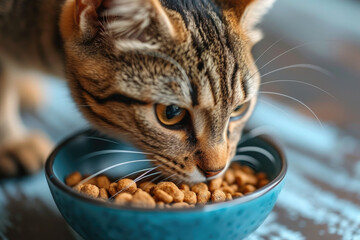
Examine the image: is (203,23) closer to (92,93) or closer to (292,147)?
(92,93)

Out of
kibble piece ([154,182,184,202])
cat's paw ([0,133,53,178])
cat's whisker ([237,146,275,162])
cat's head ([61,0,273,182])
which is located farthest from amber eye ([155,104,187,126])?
cat's paw ([0,133,53,178])

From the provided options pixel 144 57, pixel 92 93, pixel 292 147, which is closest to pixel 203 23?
pixel 144 57

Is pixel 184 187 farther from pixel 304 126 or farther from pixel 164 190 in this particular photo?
pixel 304 126

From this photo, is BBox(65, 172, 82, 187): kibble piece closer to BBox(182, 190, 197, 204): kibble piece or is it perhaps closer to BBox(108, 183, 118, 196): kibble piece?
BBox(108, 183, 118, 196): kibble piece

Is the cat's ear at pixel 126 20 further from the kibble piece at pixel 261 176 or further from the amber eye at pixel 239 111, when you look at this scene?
the kibble piece at pixel 261 176

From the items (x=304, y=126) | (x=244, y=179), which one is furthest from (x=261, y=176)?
(x=304, y=126)

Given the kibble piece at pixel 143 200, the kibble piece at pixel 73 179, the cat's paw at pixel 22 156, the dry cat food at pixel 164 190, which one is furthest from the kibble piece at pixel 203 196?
the cat's paw at pixel 22 156
